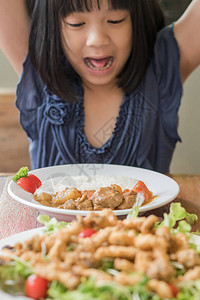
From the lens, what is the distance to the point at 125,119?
1.53 meters

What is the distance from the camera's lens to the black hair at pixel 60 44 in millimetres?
1356

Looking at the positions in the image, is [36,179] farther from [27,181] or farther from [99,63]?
[99,63]

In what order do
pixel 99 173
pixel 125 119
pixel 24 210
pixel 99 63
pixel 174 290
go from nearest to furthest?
pixel 174 290 → pixel 24 210 → pixel 99 173 → pixel 99 63 → pixel 125 119

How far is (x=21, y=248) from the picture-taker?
0.57m

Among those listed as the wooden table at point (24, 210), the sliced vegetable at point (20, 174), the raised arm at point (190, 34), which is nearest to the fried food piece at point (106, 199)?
the wooden table at point (24, 210)

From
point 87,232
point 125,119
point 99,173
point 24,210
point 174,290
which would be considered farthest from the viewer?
point 125,119

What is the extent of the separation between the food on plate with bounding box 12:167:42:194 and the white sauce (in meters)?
0.02

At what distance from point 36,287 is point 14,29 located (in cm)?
119

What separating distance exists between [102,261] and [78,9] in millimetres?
915

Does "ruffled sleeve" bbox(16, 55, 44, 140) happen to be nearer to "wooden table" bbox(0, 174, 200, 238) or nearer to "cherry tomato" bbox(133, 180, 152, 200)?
"wooden table" bbox(0, 174, 200, 238)

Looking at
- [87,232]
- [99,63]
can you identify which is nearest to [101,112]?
[99,63]

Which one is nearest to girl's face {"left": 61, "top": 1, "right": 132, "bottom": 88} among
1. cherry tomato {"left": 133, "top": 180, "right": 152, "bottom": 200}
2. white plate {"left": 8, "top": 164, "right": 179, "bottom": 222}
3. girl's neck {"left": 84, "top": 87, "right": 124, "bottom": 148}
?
girl's neck {"left": 84, "top": 87, "right": 124, "bottom": 148}

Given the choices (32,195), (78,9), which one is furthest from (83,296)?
(78,9)

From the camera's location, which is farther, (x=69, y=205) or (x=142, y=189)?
(x=142, y=189)
